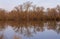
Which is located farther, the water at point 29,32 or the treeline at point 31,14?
the treeline at point 31,14

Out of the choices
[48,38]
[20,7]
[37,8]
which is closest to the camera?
[48,38]

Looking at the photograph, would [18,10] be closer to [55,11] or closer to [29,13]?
[29,13]

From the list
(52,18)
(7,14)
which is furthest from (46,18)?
(7,14)

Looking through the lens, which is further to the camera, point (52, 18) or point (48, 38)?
point (52, 18)

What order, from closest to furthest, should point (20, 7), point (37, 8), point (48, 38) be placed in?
1. point (48, 38)
2. point (20, 7)
3. point (37, 8)

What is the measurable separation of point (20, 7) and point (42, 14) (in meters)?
3.79

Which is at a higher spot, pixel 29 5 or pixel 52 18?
pixel 29 5

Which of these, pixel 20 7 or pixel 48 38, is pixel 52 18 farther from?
pixel 48 38

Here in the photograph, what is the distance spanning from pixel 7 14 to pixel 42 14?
5576 millimetres

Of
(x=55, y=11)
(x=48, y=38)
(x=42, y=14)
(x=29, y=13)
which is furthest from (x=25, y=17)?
(x=48, y=38)

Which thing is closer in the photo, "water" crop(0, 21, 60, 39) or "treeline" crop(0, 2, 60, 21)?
"water" crop(0, 21, 60, 39)

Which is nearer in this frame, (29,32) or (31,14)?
(29,32)

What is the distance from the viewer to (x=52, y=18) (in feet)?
89.8

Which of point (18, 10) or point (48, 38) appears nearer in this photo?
point (48, 38)
